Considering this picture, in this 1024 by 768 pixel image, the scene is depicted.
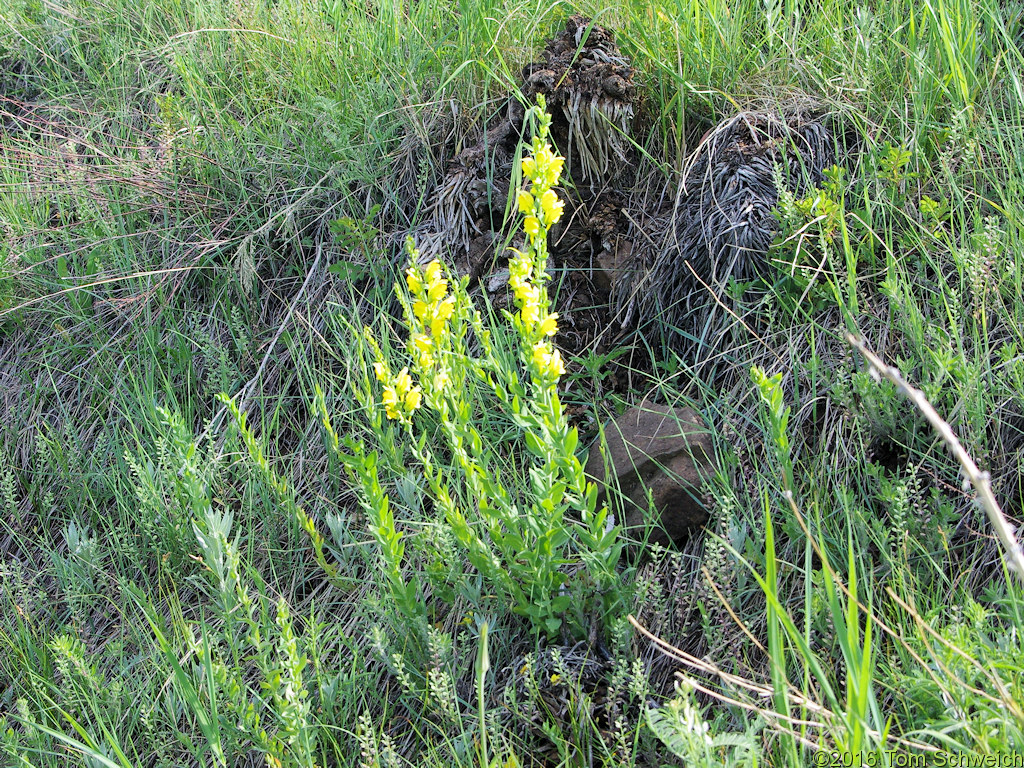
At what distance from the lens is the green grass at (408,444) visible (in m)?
1.62

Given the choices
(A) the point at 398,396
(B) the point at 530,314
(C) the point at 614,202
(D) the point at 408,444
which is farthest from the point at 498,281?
(B) the point at 530,314

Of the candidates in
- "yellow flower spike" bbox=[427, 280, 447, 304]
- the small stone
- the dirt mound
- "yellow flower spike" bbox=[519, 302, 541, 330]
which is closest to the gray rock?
the dirt mound

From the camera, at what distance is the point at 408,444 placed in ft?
7.70

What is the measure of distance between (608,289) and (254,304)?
1.35 meters

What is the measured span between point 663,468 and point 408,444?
77cm

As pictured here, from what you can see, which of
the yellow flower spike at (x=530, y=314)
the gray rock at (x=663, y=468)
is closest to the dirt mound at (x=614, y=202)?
the gray rock at (x=663, y=468)

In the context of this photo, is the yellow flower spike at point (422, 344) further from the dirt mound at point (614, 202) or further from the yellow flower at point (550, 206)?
the dirt mound at point (614, 202)

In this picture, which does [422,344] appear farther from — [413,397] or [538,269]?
[538,269]

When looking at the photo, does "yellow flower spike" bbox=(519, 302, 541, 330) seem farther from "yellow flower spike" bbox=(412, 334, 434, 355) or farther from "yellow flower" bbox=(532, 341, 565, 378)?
"yellow flower spike" bbox=(412, 334, 434, 355)

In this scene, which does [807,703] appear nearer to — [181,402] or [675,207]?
[675,207]

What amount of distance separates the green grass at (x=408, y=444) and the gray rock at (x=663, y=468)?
0.07 m

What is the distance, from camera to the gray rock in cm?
202

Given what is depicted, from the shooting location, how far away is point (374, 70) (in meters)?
3.17

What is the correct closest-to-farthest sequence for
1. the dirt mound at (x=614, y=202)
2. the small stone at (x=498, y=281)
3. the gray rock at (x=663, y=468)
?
1. the gray rock at (x=663, y=468)
2. the dirt mound at (x=614, y=202)
3. the small stone at (x=498, y=281)
